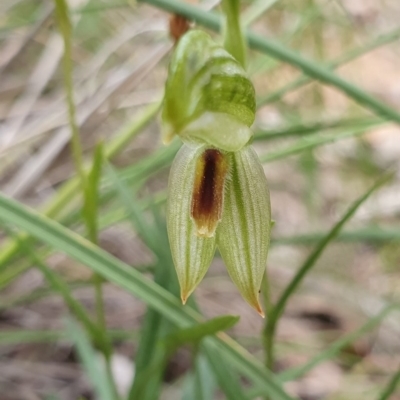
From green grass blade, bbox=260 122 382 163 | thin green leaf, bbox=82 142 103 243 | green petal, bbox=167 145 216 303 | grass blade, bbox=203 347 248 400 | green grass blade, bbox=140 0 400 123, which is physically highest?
green grass blade, bbox=140 0 400 123

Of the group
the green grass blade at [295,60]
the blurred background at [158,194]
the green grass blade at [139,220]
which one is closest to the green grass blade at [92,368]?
the blurred background at [158,194]

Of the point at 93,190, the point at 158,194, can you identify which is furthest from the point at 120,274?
the point at 158,194

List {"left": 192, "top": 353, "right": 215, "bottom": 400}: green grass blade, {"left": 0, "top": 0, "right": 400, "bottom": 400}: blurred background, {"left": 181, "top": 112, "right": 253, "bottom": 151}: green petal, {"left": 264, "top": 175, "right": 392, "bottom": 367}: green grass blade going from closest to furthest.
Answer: {"left": 181, "top": 112, "right": 253, "bottom": 151}: green petal → {"left": 264, "top": 175, "right": 392, "bottom": 367}: green grass blade → {"left": 192, "top": 353, "right": 215, "bottom": 400}: green grass blade → {"left": 0, "top": 0, "right": 400, "bottom": 400}: blurred background

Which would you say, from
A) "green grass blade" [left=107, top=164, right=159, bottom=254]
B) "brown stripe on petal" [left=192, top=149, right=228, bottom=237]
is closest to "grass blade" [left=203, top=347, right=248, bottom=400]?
"green grass blade" [left=107, top=164, right=159, bottom=254]

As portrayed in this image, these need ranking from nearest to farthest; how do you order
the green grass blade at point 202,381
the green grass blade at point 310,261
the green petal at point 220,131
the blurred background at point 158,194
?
the green petal at point 220,131 < the green grass blade at point 310,261 < the green grass blade at point 202,381 < the blurred background at point 158,194

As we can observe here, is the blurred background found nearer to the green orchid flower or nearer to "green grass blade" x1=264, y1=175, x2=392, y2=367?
"green grass blade" x1=264, y1=175, x2=392, y2=367

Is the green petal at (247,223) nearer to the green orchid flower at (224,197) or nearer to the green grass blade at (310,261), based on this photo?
the green orchid flower at (224,197)

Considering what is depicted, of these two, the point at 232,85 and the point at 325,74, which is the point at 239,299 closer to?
the point at 325,74
